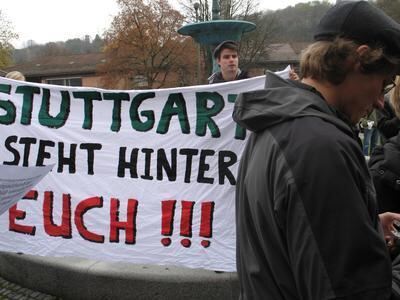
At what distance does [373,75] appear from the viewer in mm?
1145

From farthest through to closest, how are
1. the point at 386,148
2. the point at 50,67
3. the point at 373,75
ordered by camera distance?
1. the point at 50,67
2. the point at 386,148
3. the point at 373,75

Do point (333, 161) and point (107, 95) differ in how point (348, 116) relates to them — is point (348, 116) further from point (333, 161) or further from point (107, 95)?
point (107, 95)

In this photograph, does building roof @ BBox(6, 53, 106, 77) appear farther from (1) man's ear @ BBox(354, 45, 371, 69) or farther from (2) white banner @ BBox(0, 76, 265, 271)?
(1) man's ear @ BBox(354, 45, 371, 69)

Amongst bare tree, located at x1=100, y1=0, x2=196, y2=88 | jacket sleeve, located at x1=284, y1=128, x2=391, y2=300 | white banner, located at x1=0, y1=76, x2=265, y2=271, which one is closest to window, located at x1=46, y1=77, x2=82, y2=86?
bare tree, located at x1=100, y1=0, x2=196, y2=88

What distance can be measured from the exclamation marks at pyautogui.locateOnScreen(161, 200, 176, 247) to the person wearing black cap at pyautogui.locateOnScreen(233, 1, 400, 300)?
2.28m

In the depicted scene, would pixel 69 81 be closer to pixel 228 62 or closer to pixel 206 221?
pixel 228 62

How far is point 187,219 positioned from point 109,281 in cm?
77

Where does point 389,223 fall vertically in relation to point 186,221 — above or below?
above

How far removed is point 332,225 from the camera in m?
0.96

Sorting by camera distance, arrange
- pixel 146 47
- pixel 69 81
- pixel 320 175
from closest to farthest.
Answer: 1. pixel 320 175
2. pixel 146 47
3. pixel 69 81

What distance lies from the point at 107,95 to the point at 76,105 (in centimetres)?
29

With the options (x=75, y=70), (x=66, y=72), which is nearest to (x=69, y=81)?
(x=66, y=72)

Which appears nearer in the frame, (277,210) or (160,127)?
(277,210)

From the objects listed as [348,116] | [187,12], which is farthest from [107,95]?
[187,12]
